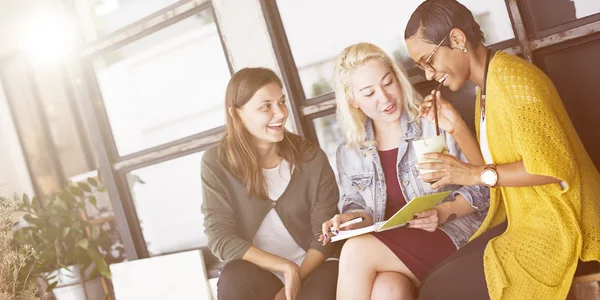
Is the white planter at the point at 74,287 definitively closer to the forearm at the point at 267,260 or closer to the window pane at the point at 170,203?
the window pane at the point at 170,203

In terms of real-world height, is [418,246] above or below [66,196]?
below

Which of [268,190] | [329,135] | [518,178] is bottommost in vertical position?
[518,178]

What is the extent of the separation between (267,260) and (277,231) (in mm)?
134

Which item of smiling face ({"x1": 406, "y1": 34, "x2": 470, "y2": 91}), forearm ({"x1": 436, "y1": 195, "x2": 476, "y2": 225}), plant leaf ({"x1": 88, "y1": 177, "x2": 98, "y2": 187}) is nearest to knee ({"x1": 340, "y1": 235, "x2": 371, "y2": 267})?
forearm ({"x1": 436, "y1": 195, "x2": 476, "y2": 225})

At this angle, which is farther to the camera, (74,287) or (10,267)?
(74,287)

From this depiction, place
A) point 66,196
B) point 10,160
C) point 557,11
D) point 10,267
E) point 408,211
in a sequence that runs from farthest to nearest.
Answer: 1. point 10,160
2. point 66,196
3. point 10,267
4. point 557,11
5. point 408,211

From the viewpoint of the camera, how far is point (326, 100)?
2100mm

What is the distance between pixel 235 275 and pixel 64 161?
2.60 meters

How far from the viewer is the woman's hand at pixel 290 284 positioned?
77.6 inches

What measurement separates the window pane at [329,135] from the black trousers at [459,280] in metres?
0.65

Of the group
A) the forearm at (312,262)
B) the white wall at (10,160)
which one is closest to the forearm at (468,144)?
the forearm at (312,262)

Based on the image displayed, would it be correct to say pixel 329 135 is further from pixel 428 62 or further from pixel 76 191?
→ pixel 76 191

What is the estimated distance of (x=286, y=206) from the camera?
2127 mm

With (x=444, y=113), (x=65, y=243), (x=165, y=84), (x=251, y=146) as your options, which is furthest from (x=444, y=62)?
(x=65, y=243)
